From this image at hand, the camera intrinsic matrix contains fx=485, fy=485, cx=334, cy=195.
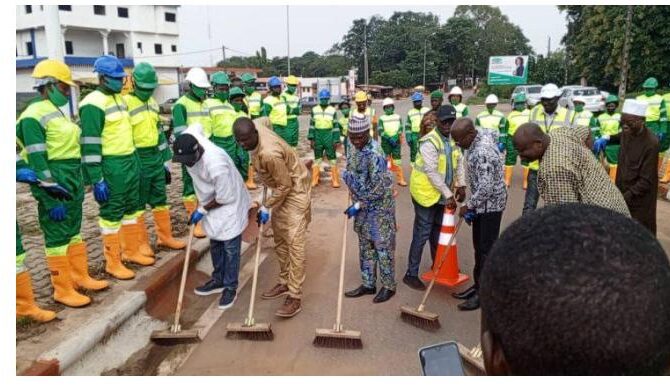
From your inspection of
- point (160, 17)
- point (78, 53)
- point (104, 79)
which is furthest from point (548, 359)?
point (160, 17)

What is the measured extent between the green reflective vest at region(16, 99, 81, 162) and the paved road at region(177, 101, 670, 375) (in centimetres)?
195

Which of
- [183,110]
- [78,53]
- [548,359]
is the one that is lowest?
[548,359]

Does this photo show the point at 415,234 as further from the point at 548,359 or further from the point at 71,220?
the point at 548,359

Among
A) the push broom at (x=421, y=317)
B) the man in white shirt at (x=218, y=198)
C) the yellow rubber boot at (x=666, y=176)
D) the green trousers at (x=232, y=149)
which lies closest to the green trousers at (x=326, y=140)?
the green trousers at (x=232, y=149)

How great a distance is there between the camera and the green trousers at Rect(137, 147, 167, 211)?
16.9 ft

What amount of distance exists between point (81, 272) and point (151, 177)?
4.38 feet

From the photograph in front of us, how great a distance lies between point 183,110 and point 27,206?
3.43m

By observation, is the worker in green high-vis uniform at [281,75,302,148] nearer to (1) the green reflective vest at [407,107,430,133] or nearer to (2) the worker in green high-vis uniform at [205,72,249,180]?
(1) the green reflective vest at [407,107,430,133]

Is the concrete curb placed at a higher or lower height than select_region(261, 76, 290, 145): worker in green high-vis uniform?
lower

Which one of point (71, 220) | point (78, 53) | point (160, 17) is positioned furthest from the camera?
point (160, 17)

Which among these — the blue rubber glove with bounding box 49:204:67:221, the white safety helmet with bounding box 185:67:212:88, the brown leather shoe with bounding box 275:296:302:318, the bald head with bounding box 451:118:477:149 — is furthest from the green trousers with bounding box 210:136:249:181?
the bald head with bounding box 451:118:477:149

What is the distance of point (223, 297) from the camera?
15.0ft

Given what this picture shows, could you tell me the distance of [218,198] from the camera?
4367mm

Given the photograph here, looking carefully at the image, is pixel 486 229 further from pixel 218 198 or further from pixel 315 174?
pixel 315 174
